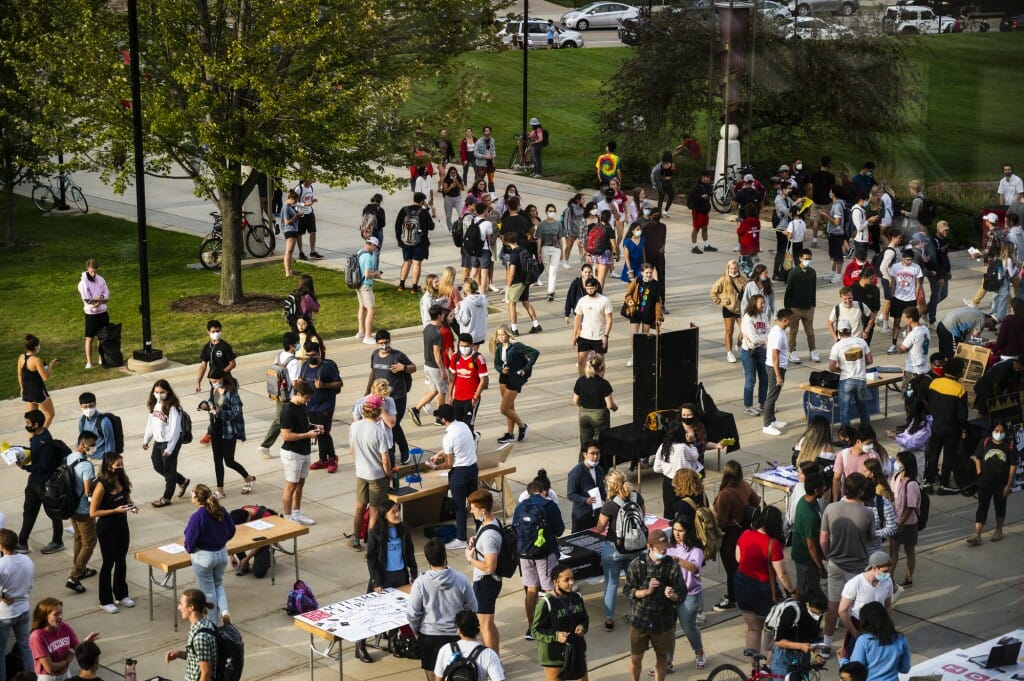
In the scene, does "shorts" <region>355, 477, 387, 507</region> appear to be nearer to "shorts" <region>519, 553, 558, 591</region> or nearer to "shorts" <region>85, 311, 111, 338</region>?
"shorts" <region>519, 553, 558, 591</region>

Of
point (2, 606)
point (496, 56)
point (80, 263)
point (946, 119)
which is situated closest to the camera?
point (2, 606)

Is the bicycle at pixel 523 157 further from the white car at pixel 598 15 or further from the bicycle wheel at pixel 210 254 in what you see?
the white car at pixel 598 15

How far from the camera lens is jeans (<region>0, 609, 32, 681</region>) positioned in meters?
11.9

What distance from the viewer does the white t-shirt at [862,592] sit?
38.5ft

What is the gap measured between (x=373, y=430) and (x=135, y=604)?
9.44 ft

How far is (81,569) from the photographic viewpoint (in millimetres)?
13930

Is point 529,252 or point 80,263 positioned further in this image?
point 80,263

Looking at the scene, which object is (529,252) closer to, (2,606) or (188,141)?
(188,141)

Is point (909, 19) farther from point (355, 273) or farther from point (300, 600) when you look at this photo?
point (300, 600)

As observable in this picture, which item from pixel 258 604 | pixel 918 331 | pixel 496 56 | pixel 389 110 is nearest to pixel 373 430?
pixel 258 604

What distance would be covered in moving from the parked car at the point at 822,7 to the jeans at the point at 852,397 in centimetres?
2110

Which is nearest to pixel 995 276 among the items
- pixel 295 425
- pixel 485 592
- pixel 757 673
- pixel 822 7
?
pixel 295 425

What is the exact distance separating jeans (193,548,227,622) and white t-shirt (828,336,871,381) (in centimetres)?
856

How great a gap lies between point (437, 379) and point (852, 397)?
5.38 m
